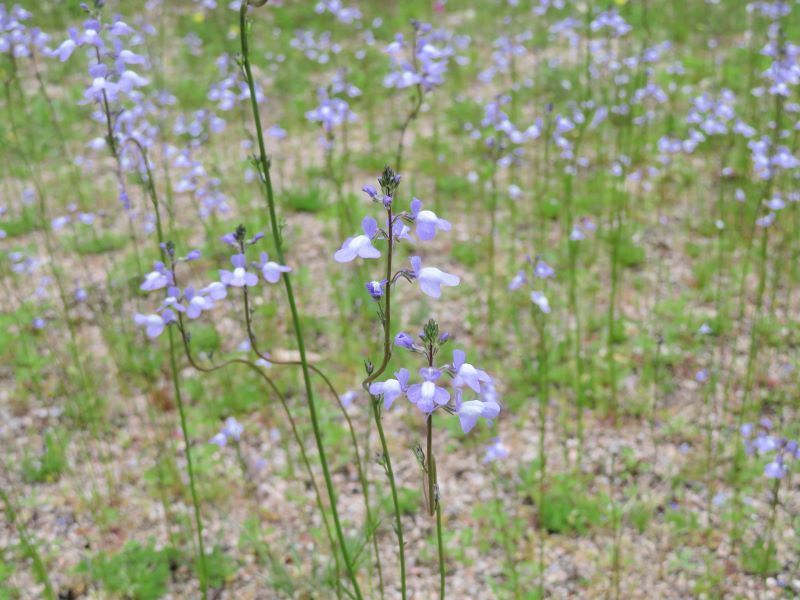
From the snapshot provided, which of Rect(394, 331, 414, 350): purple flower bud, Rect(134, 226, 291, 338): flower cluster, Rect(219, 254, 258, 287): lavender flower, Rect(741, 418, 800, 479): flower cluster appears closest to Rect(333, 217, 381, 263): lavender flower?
Rect(394, 331, 414, 350): purple flower bud

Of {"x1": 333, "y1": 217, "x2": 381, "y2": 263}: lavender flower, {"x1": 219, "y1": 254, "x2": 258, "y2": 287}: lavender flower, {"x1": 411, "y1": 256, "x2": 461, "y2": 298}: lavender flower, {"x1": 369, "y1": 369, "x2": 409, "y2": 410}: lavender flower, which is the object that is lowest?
{"x1": 369, "y1": 369, "x2": 409, "y2": 410}: lavender flower

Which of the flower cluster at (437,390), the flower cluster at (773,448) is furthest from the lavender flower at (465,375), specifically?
the flower cluster at (773,448)

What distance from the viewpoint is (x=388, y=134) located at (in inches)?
301

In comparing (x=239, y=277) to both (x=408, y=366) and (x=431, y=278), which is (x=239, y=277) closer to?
(x=431, y=278)

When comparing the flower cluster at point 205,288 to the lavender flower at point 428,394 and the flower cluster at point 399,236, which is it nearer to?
the flower cluster at point 399,236

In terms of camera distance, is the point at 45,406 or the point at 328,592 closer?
the point at 328,592

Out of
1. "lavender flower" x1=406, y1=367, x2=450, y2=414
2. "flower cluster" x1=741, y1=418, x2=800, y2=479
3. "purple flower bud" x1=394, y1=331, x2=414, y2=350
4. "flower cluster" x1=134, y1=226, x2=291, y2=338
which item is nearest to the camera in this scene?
"lavender flower" x1=406, y1=367, x2=450, y2=414

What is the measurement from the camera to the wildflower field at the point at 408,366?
2.97 metres

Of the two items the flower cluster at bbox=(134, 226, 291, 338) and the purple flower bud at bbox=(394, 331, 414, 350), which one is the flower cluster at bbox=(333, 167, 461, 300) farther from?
the flower cluster at bbox=(134, 226, 291, 338)

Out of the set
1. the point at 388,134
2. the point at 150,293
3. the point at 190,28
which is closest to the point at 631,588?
the point at 150,293

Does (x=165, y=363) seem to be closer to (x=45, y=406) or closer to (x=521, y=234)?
(x=45, y=406)

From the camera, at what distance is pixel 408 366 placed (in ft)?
15.3

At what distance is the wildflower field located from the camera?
117 inches

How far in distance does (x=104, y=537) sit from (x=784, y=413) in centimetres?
390
